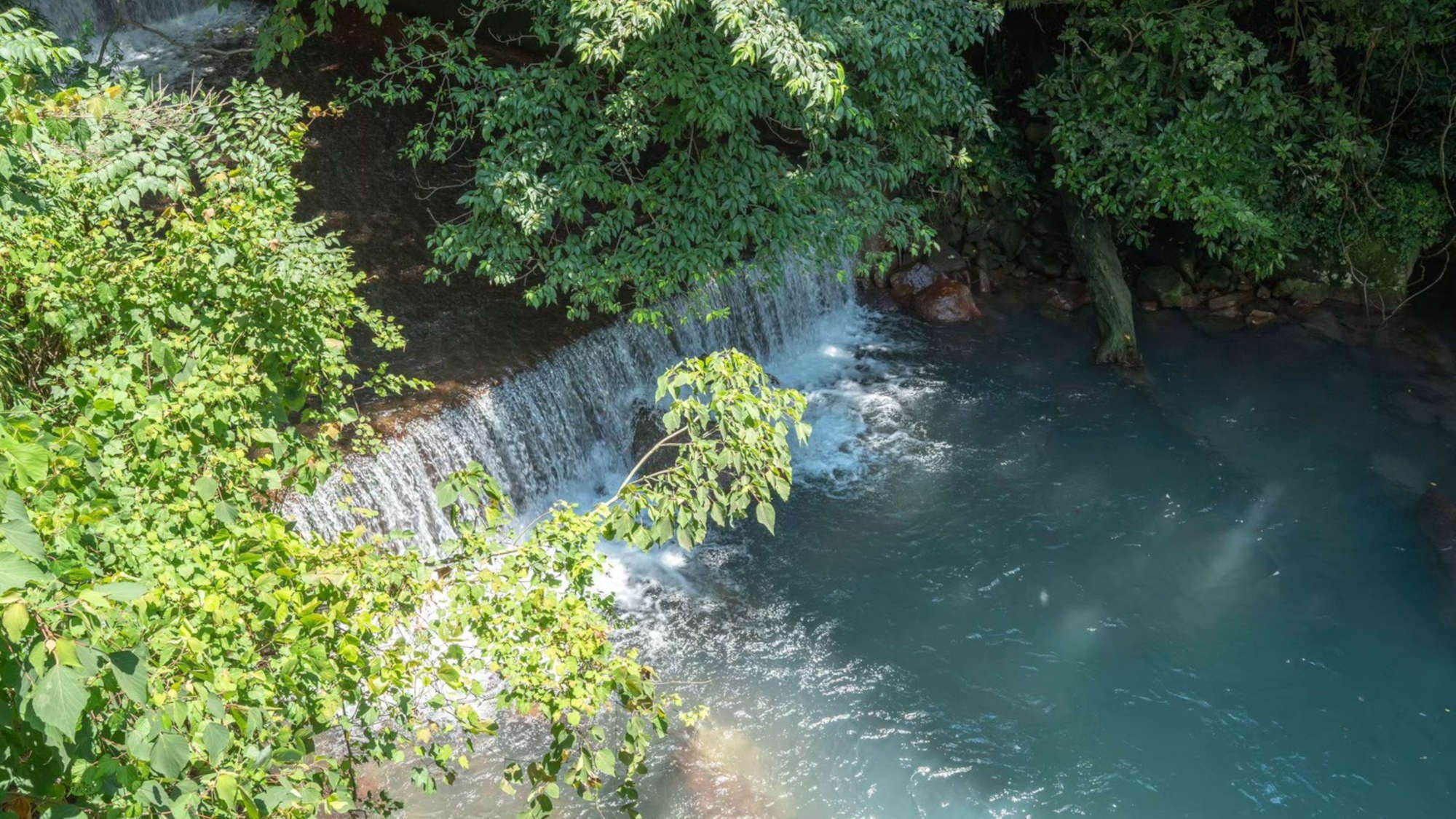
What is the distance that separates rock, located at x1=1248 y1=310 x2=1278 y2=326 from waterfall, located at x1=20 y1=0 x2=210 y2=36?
13.1m

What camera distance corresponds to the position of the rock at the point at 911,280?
12.9m

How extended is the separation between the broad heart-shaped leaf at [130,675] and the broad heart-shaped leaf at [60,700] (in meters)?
0.12

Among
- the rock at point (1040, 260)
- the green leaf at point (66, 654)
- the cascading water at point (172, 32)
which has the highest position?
the cascading water at point (172, 32)

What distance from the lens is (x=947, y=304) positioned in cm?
1266

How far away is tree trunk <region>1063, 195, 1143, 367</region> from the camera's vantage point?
38.3ft

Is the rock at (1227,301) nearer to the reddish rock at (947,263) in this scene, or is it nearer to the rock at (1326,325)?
the rock at (1326,325)

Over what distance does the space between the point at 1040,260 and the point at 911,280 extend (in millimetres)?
1670

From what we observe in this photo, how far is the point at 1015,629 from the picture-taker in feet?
27.5

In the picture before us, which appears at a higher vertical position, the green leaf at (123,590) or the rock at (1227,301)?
the green leaf at (123,590)

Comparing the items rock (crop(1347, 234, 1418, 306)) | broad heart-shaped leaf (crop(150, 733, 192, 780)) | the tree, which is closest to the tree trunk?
the tree

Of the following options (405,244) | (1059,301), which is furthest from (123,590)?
(1059,301)

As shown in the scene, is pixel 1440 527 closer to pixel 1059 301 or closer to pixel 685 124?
pixel 1059 301

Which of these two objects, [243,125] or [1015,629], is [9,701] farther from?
[1015,629]

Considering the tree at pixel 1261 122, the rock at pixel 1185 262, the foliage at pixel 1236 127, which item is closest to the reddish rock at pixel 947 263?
the tree at pixel 1261 122
